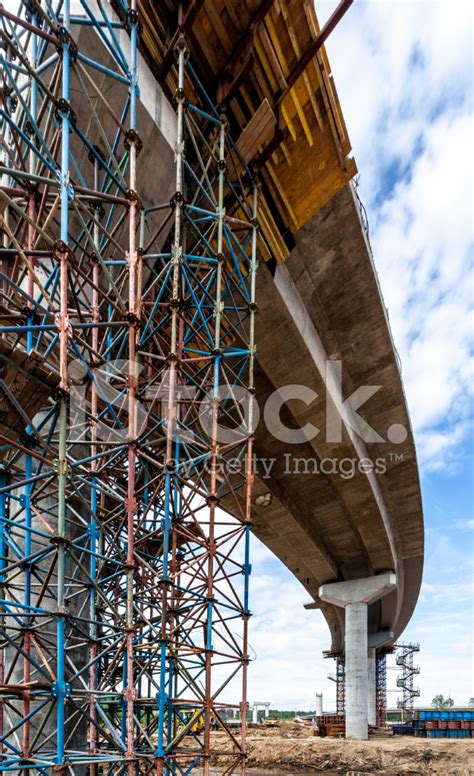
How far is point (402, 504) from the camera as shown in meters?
23.4

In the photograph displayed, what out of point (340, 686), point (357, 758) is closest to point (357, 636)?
point (357, 758)

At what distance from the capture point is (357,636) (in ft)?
83.1

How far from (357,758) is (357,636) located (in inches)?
202

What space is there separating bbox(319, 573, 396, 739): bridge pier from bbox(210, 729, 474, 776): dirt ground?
138cm

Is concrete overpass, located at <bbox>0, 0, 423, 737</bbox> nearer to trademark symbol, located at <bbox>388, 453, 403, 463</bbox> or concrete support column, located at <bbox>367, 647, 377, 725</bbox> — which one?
trademark symbol, located at <bbox>388, 453, 403, 463</bbox>

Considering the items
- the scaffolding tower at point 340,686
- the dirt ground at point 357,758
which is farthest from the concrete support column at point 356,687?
the scaffolding tower at point 340,686

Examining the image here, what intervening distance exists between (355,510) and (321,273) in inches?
418

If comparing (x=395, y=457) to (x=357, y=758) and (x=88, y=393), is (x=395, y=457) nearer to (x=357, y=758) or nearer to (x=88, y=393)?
(x=357, y=758)

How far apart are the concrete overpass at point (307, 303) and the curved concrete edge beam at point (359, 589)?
98 mm

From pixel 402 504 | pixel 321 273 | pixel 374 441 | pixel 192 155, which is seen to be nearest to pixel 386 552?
pixel 402 504

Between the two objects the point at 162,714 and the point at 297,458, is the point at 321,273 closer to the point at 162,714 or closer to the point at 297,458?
the point at 297,458

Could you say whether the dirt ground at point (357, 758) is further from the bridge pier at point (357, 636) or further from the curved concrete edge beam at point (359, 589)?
the curved concrete edge beam at point (359, 589)

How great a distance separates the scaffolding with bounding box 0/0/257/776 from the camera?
6.67 metres

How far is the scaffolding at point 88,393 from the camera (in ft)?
21.9
